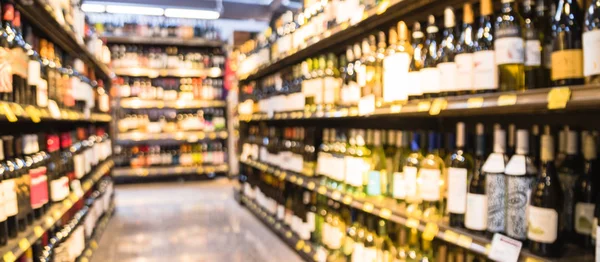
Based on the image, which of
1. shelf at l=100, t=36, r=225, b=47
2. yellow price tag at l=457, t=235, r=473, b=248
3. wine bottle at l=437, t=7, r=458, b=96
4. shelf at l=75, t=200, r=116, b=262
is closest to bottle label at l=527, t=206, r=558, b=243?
yellow price tag at l=457, t=235, r=473, b=248

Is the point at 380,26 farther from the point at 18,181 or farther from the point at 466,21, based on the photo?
the point at 18,181

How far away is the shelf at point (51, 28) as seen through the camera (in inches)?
95.7

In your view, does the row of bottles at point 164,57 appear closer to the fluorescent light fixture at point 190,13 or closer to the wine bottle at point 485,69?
the fluorescent light fixture at point 190,13

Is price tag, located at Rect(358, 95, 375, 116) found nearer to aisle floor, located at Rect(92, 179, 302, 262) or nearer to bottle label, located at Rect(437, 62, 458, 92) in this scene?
bottle label, located at Rect(437, 62, 458, 92)

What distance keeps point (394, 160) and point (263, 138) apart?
2612mm

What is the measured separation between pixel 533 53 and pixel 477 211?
628 mm

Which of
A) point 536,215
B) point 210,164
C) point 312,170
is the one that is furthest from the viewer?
point 210,164

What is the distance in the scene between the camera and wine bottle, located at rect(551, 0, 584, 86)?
4.90ft

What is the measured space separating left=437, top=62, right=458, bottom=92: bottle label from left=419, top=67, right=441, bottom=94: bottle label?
54 millimetres

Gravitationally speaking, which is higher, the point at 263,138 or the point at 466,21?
the point at 466,21

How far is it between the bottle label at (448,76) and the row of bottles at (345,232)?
75cm

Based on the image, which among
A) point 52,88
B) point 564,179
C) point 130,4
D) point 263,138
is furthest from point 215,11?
point 564,179

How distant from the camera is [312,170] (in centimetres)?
379

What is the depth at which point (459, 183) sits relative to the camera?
6.59ft
